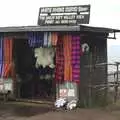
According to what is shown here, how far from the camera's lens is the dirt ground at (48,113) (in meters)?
12.3

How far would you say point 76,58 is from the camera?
14078 millimetres

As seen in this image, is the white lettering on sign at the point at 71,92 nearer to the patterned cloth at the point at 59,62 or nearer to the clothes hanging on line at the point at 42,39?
the patterned cloth at the point at 59,62

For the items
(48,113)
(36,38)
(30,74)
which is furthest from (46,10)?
(48,113)

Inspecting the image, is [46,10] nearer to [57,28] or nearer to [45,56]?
[45,56]

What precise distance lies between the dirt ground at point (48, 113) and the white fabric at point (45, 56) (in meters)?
1.52

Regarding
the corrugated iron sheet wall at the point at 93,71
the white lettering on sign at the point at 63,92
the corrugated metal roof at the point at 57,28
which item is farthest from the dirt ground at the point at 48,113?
the corrugated metal roof at the point at 57,28

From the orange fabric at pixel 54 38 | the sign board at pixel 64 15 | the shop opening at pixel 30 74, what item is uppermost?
the sign board at pixel 64 15

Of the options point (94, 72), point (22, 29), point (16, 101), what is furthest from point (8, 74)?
point (94, 72)

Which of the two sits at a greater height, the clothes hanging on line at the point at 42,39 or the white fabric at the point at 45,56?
the clothes hanging on line at the point at 42,39

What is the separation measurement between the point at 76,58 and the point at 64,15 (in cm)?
179

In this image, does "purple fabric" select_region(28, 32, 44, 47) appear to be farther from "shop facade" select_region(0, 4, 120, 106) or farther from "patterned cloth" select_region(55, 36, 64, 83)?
"patterned cloth" select_region(55, 36, 64, 83)

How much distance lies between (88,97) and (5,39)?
3.72 metres

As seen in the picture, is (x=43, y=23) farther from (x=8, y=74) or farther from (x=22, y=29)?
(x=8, y=74)

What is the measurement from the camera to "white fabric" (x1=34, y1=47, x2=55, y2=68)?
49.2 ft
